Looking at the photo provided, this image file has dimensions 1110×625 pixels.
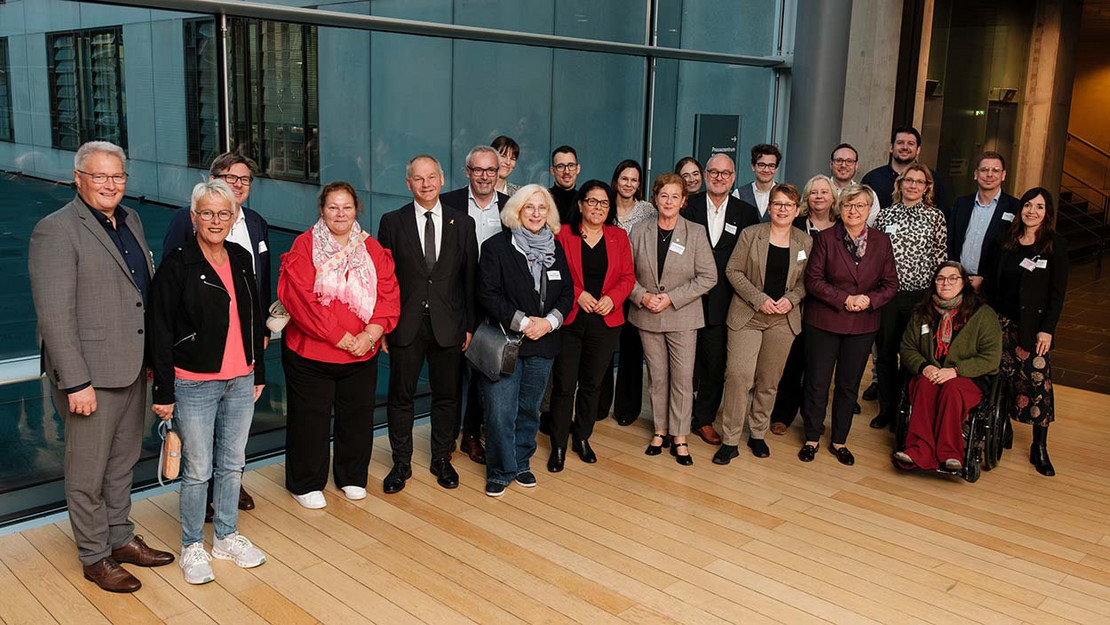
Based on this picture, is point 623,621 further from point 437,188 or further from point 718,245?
point 718,245

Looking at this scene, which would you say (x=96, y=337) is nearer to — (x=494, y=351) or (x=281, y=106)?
(x=494, y=351)

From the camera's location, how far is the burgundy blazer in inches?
218

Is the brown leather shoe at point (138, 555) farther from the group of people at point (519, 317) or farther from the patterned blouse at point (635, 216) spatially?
the patterned blouse at point (635, 216)

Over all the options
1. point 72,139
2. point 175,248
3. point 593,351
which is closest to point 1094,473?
point 593,351

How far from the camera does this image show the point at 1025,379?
5.79 meters

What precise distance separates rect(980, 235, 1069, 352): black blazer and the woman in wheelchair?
28 centimetres

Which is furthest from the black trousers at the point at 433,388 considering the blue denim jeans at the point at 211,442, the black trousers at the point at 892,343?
the black trousers at the point at 892,343

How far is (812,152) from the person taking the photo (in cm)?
835

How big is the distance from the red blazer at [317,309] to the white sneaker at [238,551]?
2.98 ft

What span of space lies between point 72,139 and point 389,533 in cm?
254

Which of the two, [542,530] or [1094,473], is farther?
[1094,473]

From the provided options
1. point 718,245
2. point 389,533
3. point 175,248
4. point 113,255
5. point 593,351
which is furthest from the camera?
point 718,245

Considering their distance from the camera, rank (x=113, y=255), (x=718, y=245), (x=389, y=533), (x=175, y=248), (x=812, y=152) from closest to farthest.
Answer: (x=113, y=255) < (x=175, y=248) < (x=389, y=533) < (x=718, y=245) < (x=812, y=152)

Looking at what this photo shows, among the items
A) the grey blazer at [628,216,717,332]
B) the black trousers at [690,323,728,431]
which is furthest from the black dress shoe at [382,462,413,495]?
the black trousers at [690,323,728,431]
